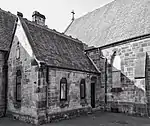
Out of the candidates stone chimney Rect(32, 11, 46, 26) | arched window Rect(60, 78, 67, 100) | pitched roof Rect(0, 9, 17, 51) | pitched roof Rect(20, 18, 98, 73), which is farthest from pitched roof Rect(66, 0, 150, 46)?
pitched roof Rect(0, 9, 17, 51)

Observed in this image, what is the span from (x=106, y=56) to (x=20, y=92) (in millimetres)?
8370

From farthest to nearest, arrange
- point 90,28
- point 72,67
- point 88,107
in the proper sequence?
point 90,28 → point 88,107 → point 72,67

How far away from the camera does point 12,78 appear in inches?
494

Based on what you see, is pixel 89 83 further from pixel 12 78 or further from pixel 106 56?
pixel 12 78

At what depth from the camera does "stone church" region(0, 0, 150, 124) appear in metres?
10.5

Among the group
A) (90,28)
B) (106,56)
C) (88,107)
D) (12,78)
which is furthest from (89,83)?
(90,28)

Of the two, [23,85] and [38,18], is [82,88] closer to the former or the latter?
[23,85]

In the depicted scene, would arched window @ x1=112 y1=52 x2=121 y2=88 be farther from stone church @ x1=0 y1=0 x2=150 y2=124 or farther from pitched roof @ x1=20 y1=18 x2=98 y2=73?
pitched roof @ x1=20 y1=18 x2=98 y2=73

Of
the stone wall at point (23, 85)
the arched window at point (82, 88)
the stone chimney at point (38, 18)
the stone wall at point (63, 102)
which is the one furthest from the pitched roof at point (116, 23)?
the stone wall at point (23, 85)

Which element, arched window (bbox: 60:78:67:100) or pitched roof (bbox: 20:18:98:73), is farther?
arched window (bbox: 60:78:67:100)

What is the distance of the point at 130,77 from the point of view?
1359 centimetres

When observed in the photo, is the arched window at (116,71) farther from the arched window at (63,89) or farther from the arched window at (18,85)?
the arched window at (18,85)

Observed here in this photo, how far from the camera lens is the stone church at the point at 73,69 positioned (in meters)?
10.5

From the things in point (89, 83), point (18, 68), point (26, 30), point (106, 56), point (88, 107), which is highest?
point (26, 30)
